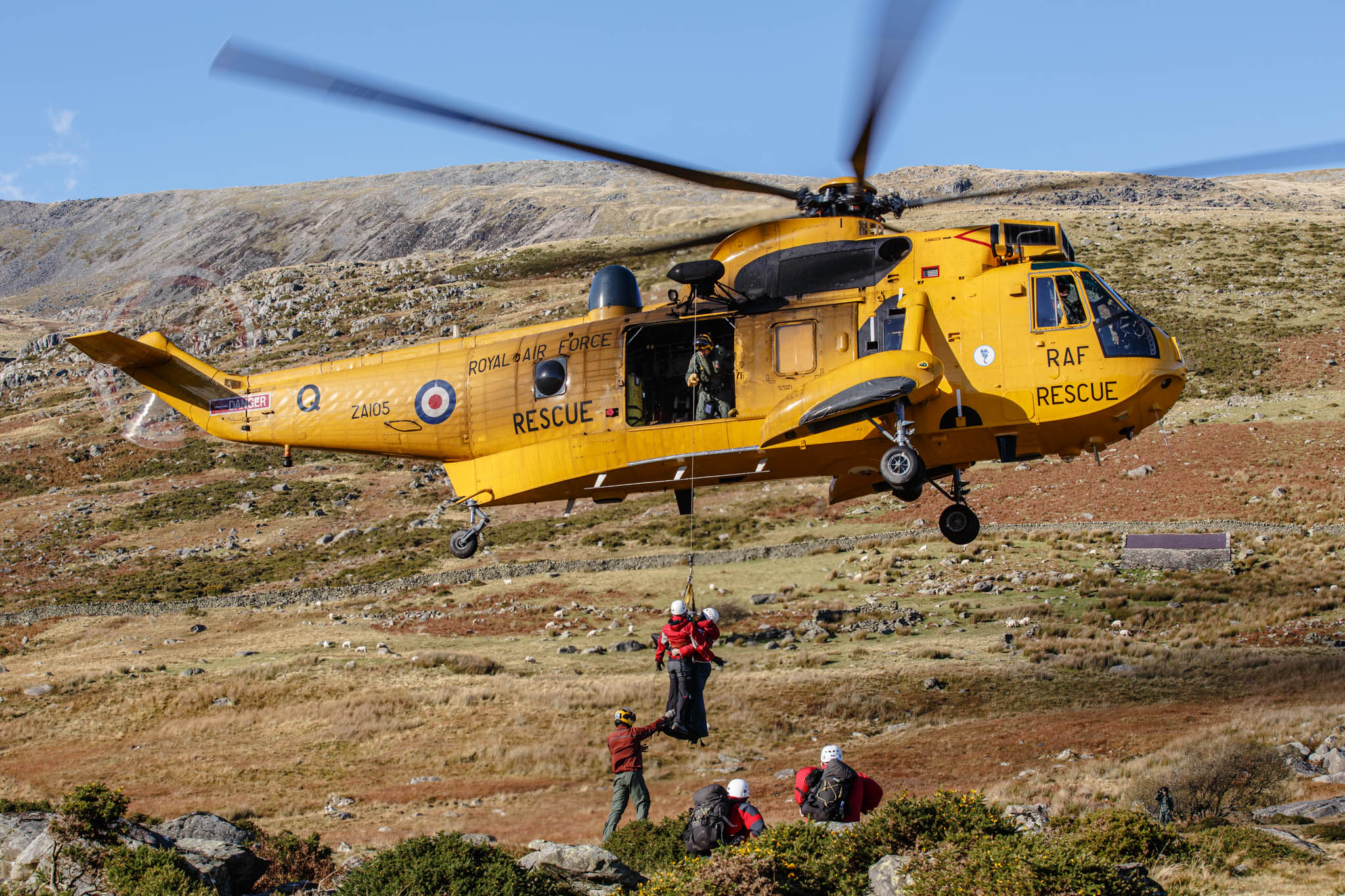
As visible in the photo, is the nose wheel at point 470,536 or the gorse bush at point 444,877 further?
the nose wheel at point 470,536

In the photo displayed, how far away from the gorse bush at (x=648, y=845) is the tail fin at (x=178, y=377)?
11816mm

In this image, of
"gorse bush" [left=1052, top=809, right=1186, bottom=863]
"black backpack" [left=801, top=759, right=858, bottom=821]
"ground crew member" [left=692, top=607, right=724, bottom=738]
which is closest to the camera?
"gorse bush" [left=1052, top=809, right=1186, bottom=863]

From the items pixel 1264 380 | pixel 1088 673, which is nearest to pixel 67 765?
pixel 1088 673

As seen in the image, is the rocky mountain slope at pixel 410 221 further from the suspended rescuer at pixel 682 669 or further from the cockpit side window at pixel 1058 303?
the suspended rescuer at pixel 682 669

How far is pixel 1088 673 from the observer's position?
23188 millimetres

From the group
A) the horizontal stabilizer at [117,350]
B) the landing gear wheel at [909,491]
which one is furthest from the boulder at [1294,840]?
the horizontal stabilizer at [117,350]

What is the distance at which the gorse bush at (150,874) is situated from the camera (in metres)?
9.70

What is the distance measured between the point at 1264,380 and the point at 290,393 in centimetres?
4553

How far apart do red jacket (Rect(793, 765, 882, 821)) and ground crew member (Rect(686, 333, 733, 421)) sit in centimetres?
582

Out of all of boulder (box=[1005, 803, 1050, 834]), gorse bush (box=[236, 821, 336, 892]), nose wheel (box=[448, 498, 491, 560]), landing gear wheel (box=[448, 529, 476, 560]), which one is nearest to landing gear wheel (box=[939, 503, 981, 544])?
boulder (box=[1005, 803, 1050, 834])

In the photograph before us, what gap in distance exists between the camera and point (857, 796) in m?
11.0

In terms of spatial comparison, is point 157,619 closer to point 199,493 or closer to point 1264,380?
point 199,493

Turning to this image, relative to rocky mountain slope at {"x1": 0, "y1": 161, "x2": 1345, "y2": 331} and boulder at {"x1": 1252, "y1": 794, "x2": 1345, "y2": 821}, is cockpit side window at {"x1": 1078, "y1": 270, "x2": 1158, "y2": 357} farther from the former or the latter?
rocky mountain slope at {"x1": 0, "y1": 161, "x2": 1345, "y2": 331}

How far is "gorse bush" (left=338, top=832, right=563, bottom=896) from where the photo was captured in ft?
31.6
